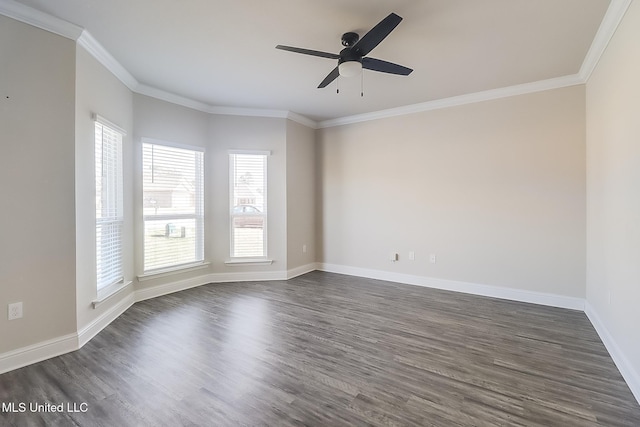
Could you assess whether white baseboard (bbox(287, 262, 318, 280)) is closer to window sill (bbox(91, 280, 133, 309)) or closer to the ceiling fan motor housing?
window sill (bbox(91, 280, 133, 309))

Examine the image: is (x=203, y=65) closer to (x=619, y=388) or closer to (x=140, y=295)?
(x=140, y=295)

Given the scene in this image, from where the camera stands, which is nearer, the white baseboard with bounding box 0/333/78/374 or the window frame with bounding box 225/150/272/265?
the white baseboard with bounding box 0/333/78/374

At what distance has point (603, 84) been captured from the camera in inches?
109

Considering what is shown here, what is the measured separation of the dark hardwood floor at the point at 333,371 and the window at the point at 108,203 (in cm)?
61

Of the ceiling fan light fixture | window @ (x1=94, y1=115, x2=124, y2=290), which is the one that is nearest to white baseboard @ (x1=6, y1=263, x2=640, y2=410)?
window @ (x1=94, y1=115, x2=124, y2=290)

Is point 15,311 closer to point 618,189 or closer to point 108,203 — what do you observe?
point 108,203

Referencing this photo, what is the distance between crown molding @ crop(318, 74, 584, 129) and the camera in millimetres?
3502

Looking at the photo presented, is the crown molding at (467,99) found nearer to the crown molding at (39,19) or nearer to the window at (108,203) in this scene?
the window at (108,203)

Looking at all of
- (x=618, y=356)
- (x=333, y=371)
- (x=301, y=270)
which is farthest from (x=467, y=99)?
(x=333, y=371)

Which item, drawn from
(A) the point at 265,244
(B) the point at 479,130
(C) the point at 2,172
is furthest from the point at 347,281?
(C) the point at 2,172

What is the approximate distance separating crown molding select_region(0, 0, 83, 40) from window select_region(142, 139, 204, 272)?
4.86 ft

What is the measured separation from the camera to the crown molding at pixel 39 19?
2189 mm

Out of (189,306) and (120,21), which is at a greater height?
(120,21)

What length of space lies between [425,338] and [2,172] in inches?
150
